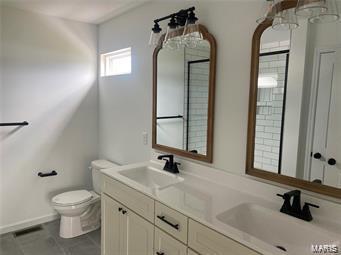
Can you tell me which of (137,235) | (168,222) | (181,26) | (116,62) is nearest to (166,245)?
(168,222)

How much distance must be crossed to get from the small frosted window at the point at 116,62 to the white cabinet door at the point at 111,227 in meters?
1.33

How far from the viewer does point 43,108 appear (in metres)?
2.75

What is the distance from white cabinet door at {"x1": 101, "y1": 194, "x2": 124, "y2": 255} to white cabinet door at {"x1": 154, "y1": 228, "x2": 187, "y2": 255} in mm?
441

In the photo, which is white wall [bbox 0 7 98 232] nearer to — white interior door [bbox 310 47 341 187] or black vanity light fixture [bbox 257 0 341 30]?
black vanity light fixture [bbox 257 0 341 30]

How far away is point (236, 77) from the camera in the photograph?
1646 millimetres

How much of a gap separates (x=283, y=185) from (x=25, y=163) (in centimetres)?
254

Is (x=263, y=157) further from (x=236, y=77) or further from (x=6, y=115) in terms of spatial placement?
(x=6, y=115)

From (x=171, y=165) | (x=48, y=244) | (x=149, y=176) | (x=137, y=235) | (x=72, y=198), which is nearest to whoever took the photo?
(x=137, y=235)

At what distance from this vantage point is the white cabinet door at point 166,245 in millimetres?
1363

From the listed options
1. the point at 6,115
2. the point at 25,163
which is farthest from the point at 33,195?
the point at 6,115

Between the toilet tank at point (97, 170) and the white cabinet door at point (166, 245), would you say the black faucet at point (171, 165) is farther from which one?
the toilet tank at point (97, 170)

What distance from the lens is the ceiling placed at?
2311mm

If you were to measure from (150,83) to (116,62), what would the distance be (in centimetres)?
85

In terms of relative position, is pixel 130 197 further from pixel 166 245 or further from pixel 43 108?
pixel 43 108
